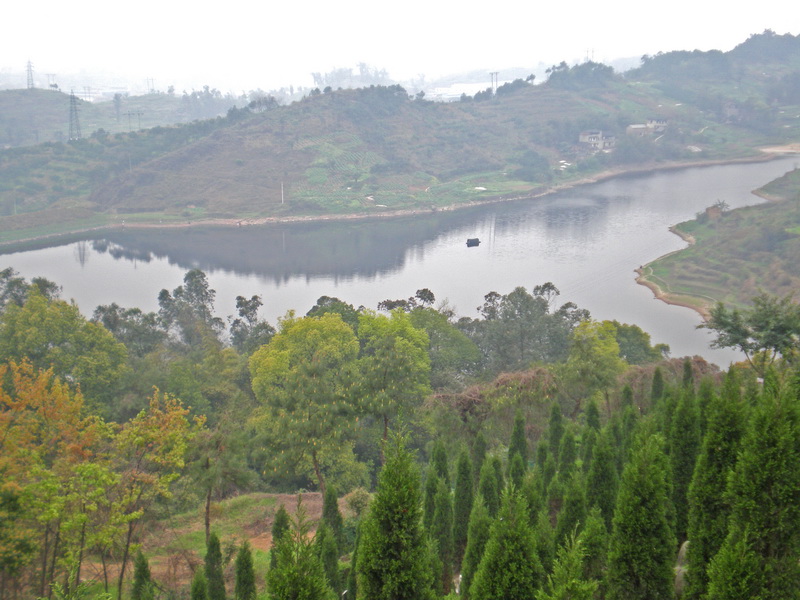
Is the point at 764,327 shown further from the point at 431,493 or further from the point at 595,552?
the point at 595,552

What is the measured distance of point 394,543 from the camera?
196 inches

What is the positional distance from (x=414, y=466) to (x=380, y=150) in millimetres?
60219

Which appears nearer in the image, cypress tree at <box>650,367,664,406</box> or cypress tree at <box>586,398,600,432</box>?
cypress tree at <box>586,398,600,432</box>

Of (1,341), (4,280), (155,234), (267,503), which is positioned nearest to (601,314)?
(267,503)

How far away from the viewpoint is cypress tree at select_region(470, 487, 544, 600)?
4.88m

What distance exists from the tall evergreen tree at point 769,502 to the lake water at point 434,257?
20.9 m

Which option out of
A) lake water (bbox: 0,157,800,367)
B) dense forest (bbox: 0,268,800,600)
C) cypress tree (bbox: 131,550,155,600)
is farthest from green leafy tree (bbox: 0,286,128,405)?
lake water (bbox: 0,157,800,367)

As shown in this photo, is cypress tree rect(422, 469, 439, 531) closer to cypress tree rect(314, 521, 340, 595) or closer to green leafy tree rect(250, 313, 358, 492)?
cypress tree rect(314, 521, 340, 595)

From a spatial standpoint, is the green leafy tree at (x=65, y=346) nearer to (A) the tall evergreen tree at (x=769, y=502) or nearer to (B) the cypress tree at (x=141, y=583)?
(B) the cypress tree at (x=141, y=583)

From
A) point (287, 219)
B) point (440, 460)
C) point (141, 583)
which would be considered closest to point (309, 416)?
point (440, 460)

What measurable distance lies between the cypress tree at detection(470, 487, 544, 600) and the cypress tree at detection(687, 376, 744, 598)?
1.59 metres

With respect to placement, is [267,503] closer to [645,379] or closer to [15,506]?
[15,506]

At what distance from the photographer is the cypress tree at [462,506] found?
902cm

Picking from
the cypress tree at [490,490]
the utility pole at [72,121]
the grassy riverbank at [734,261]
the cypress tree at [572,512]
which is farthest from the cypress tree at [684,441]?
the utility pole at [72,121]
